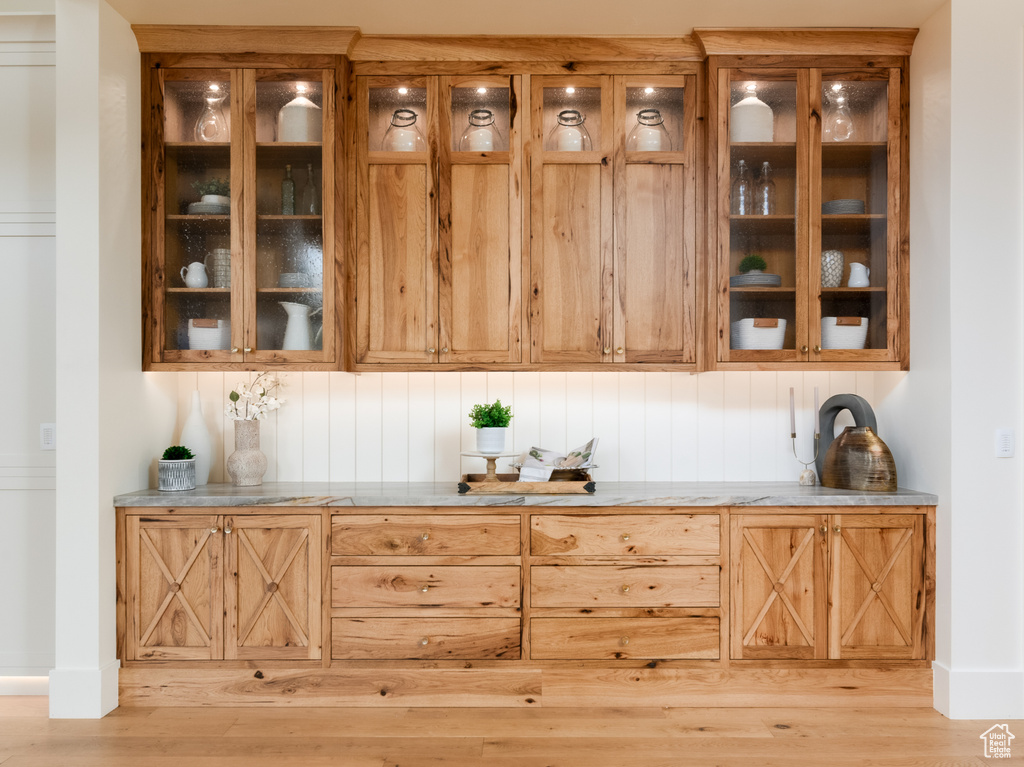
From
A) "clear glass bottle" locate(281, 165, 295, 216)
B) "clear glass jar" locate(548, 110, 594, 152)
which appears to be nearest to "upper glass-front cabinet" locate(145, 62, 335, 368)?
"clear glass bottle" locate(281, 165, 295, 216)

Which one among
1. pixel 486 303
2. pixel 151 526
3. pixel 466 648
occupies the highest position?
pixel 486 303

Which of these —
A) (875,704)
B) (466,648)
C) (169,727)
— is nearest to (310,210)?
(466,648)

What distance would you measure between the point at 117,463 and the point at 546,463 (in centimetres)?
176

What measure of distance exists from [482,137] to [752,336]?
4.73ft

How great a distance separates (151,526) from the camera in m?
2.68

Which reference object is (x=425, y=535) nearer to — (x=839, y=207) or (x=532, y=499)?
(x=532, y=499)

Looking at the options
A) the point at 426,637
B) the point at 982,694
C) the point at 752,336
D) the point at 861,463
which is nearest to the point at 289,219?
the point at 426,637

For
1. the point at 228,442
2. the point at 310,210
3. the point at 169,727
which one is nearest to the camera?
the point at 169,727

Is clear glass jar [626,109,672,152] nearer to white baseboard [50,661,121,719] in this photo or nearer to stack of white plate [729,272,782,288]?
stack of white plate [729,272,782,288]

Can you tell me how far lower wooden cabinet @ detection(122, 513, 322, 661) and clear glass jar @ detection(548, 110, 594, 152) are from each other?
1.97m

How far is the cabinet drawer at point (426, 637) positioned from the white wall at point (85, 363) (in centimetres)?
93

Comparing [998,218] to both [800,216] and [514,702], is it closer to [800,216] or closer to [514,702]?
[800,216]

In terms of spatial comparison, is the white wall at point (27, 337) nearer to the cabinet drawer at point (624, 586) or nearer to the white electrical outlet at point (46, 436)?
the white electrical outlet at point (46, 436)

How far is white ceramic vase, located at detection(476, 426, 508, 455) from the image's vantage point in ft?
9.59
